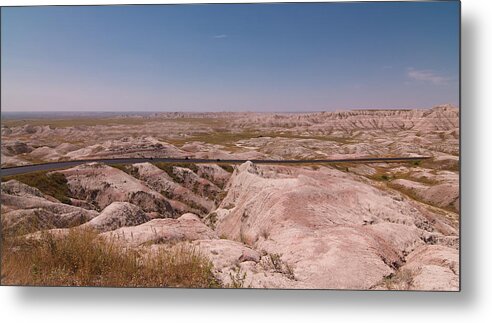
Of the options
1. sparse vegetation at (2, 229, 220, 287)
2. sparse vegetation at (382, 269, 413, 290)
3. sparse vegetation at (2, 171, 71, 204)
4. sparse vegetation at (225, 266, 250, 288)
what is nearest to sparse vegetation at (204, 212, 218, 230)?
sparse vegetation at (2, 229, 220, 287)

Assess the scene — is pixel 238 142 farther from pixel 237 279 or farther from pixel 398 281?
pixel 398 281

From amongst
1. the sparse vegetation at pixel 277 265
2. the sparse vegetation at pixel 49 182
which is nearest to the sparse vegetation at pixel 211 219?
the sparse vegetation at pixel 277 265

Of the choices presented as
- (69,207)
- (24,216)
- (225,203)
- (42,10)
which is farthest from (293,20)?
(24,216)

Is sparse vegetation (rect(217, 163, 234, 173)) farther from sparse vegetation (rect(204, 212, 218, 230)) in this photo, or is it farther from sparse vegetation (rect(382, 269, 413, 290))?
sparse vegetation (rect(382, 269, 413, 290))

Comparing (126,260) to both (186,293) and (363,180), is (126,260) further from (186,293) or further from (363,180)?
(363,180)

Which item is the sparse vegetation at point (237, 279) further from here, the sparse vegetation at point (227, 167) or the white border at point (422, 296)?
the sparse vegetation at point (227, 167)
